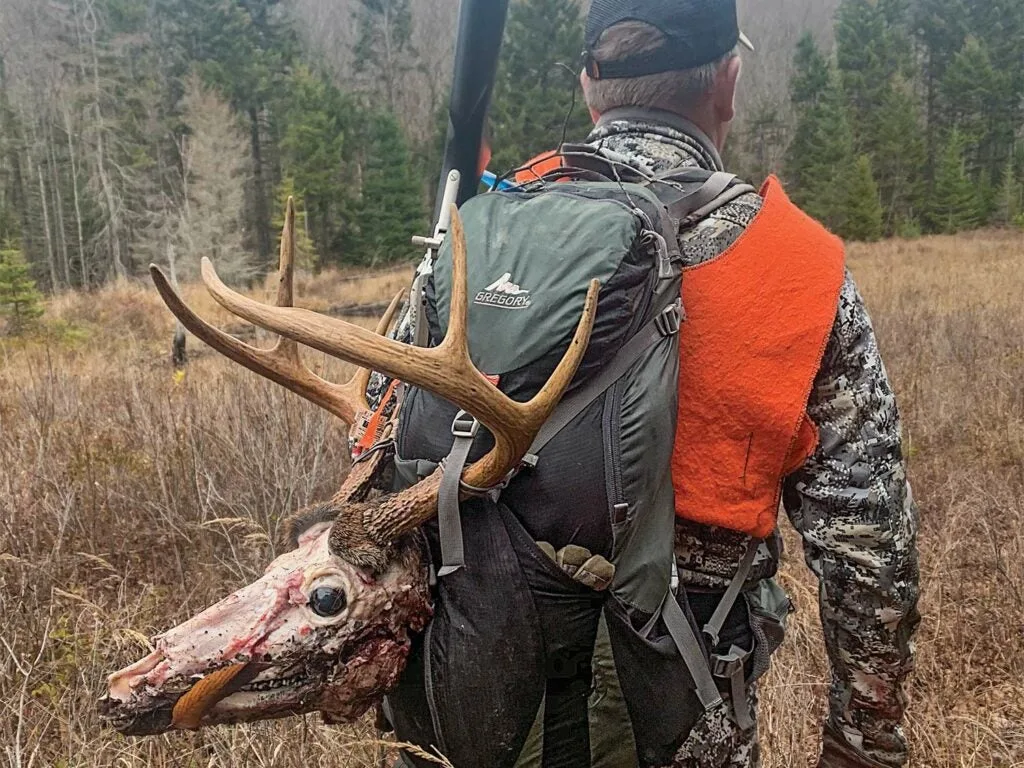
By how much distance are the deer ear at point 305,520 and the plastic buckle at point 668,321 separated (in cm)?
56

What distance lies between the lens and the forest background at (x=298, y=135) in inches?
1186

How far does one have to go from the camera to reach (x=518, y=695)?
1100 mm

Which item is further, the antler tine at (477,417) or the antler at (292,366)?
the antler at (292,366)

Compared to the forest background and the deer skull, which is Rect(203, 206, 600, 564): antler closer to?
the deer skull

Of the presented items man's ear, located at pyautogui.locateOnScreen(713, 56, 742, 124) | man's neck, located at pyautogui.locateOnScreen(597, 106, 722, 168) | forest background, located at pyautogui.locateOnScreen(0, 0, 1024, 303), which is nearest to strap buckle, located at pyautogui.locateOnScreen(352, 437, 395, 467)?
man's neck, located at pyautogui.locateOnScreen(597, 106, 722, 168)

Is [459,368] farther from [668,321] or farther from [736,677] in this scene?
[736,677]

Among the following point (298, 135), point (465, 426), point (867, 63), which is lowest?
point (298, 135)

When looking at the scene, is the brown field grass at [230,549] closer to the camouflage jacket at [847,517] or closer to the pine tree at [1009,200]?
the camouflage jacket at [847,517]

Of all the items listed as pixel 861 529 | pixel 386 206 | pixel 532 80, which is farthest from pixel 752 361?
pixel 532 80

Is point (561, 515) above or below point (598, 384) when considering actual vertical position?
below

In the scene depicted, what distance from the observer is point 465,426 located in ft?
3.67

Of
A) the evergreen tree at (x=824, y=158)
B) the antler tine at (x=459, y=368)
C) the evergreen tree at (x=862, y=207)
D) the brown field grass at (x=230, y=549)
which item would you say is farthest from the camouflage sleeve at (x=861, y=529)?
the evergreen tree at (x=862, y=207)

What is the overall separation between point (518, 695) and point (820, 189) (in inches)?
1343

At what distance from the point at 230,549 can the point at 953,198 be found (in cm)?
3523
